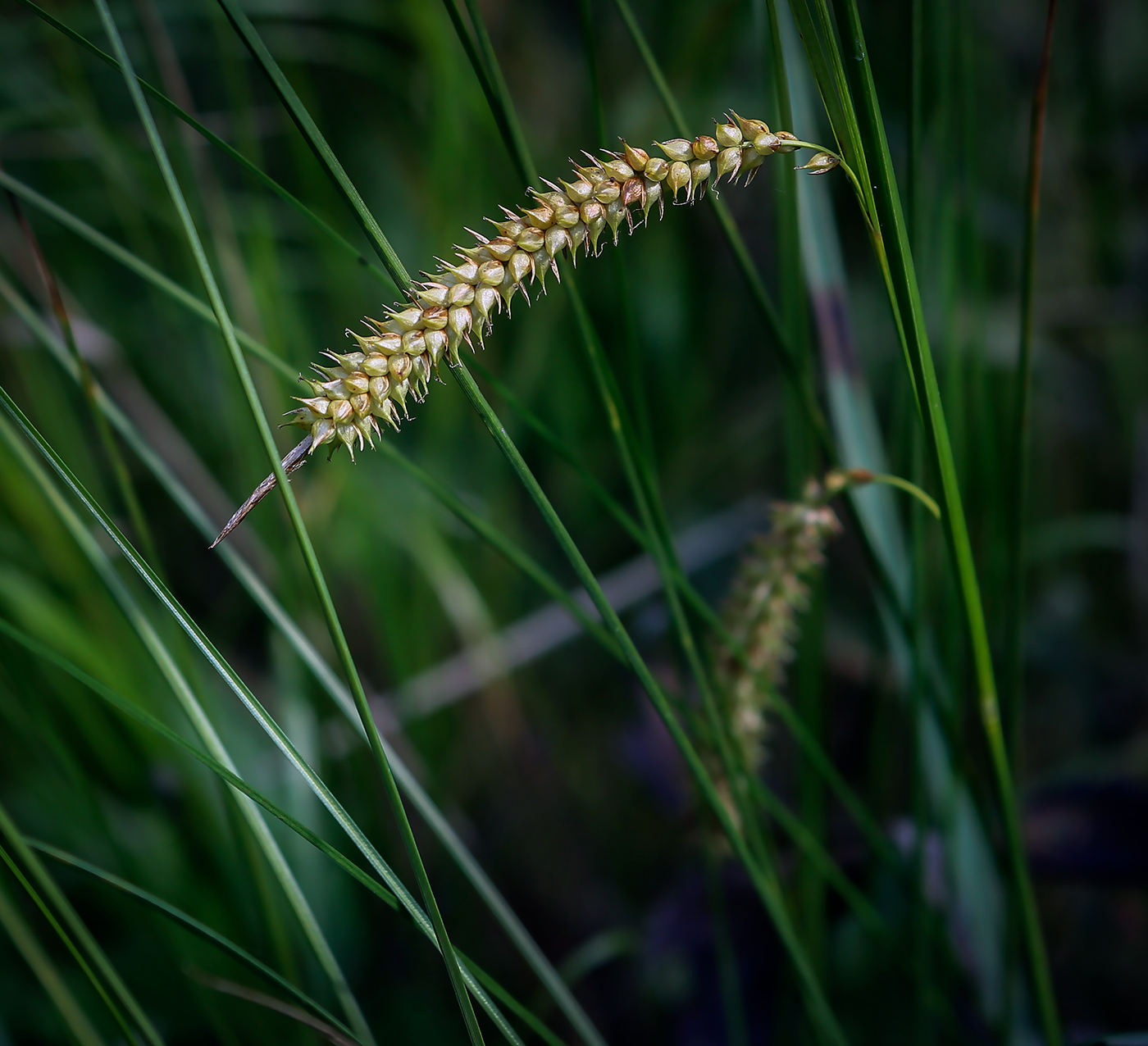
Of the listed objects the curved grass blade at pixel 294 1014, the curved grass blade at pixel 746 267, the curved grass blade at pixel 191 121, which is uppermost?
the curved grass blade at pixel 191 121

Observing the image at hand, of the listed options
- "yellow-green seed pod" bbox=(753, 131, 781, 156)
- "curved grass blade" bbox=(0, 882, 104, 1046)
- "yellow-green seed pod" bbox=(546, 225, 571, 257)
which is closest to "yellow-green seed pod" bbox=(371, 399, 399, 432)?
"yellow-green seed pod" bbox=(546, 225, 571, 257)

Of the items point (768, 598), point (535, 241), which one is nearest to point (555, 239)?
point (535, 241)

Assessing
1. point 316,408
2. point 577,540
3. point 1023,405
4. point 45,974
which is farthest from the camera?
point 577,540

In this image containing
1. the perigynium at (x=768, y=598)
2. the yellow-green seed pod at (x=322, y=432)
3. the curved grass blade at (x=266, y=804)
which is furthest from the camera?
the perigynium at (x=768, y=598)

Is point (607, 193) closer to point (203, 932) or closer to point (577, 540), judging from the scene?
point (203, 932)

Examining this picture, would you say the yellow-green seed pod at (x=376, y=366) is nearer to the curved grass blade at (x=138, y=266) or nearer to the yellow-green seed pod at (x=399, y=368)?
the yellow-green seed pod at (x=399, y=368)

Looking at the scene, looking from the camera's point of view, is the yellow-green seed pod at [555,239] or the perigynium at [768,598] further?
the perigynium at [768,598]

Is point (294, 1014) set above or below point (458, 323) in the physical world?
below

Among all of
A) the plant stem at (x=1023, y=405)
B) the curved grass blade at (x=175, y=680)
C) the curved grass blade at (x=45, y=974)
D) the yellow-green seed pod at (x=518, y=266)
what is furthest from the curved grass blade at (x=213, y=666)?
the plant stem at (x=1023, y=405)
